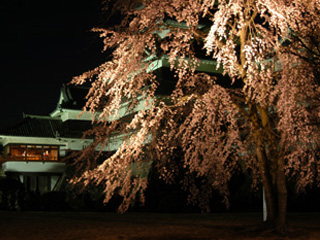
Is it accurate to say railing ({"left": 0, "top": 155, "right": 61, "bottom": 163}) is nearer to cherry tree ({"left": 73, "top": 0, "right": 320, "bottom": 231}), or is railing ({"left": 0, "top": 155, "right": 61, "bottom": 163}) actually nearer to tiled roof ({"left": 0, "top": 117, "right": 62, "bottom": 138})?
tiled roof ({"left": 0, "top": 117, "right": 62, "bottom": 138})

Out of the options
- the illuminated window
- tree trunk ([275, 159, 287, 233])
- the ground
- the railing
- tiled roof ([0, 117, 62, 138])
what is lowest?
the ground

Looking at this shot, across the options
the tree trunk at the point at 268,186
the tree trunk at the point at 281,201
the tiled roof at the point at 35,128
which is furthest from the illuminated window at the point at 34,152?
the tree trunk at the point at 281,201

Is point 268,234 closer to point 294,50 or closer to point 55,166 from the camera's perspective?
point 294,50

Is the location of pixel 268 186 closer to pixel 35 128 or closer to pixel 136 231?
pixel 136 231

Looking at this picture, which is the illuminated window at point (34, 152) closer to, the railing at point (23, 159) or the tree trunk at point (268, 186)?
the railing at point (23, 159)

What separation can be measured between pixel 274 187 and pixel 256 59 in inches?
142

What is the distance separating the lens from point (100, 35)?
33.5 feet

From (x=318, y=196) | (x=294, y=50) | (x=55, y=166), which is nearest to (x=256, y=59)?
(x=294, y=50)

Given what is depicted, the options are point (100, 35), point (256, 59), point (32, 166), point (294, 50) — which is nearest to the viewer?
point (256, 59)

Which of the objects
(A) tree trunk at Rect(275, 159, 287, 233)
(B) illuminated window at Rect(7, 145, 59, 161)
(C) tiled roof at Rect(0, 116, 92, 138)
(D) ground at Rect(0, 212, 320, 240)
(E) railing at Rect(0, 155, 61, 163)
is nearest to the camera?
(A) tree trunk at Rect(275, 159, 287, 233)

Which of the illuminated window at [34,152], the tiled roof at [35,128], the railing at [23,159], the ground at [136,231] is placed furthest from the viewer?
the illuminated window at [34,152]

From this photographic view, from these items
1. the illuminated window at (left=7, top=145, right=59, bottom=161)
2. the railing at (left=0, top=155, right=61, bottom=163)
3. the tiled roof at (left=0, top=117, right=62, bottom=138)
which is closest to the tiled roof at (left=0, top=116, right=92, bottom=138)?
the tiled roof at (left=0, top=117, right=62, bottom=138)

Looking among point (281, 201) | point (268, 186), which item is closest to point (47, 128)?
point (268, 186)

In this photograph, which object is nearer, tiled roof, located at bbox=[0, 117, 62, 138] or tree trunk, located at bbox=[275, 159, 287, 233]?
tree trunk, located at bbox=[275, 159, 287, 233]
